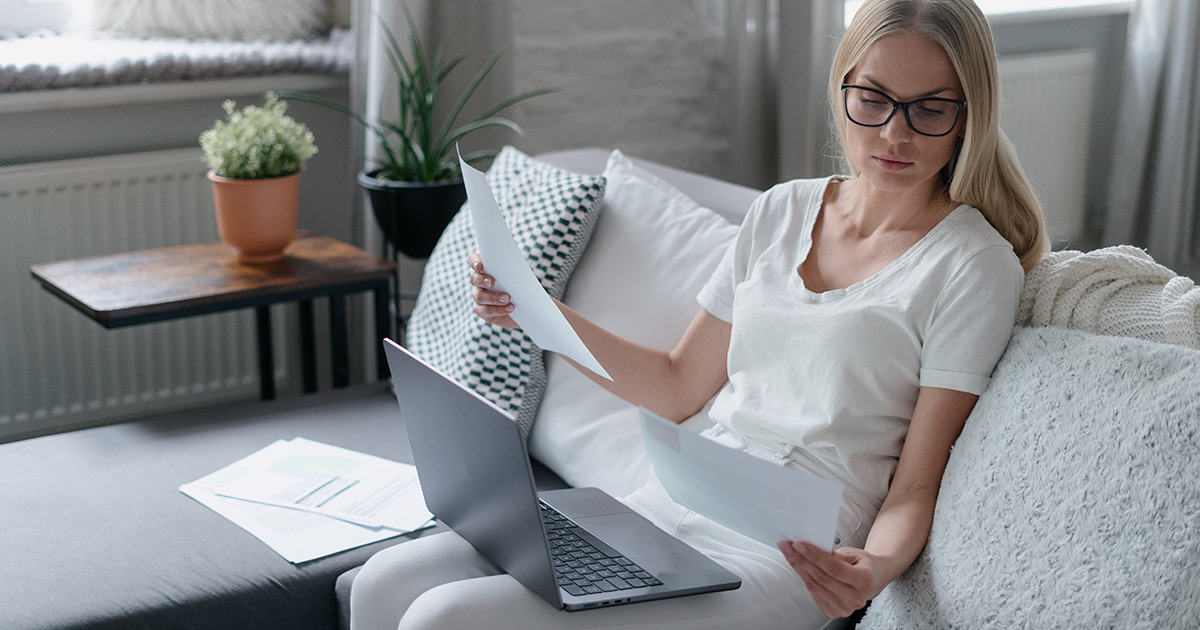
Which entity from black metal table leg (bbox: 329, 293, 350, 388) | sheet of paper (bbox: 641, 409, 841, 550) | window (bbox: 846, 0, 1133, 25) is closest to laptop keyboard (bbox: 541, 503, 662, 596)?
sheet of paper (bbox: 641, 409, 841, 550)

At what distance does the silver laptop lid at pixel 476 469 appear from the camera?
1.04 m

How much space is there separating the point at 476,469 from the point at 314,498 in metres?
0.57

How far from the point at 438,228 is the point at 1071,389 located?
1.48 meters

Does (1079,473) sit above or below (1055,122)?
below

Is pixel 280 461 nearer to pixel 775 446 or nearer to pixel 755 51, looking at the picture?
pixel 775 446

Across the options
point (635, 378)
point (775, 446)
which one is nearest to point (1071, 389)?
point (775, 446)

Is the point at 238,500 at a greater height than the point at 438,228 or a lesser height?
lesser

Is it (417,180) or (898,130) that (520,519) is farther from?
(417,180)

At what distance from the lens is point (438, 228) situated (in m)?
2.27

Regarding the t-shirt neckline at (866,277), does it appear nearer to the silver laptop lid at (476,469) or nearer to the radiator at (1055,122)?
the silver laptop lid at (476,469)

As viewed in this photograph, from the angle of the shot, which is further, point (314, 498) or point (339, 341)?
point (339, 341)

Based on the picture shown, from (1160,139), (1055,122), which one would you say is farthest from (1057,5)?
(1160,139)

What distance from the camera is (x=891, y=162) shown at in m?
1.21

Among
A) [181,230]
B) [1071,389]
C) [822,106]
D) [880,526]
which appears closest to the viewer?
[1071,389]
